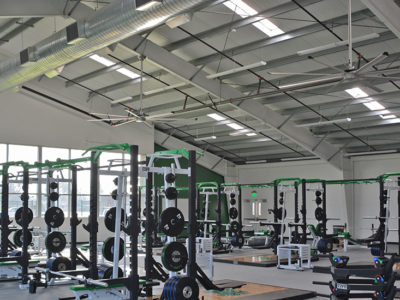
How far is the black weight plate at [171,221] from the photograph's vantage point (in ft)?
23.8

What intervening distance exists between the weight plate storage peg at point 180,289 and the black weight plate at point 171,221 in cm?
69

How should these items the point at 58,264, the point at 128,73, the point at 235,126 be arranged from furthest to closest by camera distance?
the point at 235,126, the point at 128,73, the point at 58,264

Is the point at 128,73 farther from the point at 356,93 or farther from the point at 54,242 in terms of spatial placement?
the point at 54,242

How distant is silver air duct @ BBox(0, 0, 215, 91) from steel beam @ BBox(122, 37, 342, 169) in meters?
2.83

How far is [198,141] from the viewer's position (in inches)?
862

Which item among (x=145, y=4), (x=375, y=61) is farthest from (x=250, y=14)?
(x=145, y=4)

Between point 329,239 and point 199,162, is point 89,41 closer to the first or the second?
point 329,239

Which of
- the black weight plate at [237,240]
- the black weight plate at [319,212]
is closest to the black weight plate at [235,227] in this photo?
the black weight plate at [237,240]

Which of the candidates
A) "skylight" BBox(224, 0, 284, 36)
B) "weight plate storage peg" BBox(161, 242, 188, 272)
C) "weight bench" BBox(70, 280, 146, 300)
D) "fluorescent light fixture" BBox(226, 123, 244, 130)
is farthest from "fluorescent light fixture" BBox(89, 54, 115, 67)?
"weight bench" BBox(70, 280, 146, 300)

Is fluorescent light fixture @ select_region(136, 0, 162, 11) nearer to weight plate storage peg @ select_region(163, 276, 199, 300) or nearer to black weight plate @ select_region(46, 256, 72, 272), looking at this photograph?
weight plate storage peg @ select_region(163, 276, 199, 300)

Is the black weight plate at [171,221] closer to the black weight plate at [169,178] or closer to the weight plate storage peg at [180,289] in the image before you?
the black weight plate at [169,178]

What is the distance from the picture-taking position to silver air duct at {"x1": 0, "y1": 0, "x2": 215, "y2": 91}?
24.7ft

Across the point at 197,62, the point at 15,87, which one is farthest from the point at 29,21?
the point at 197,62

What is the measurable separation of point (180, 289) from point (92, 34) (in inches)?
179
